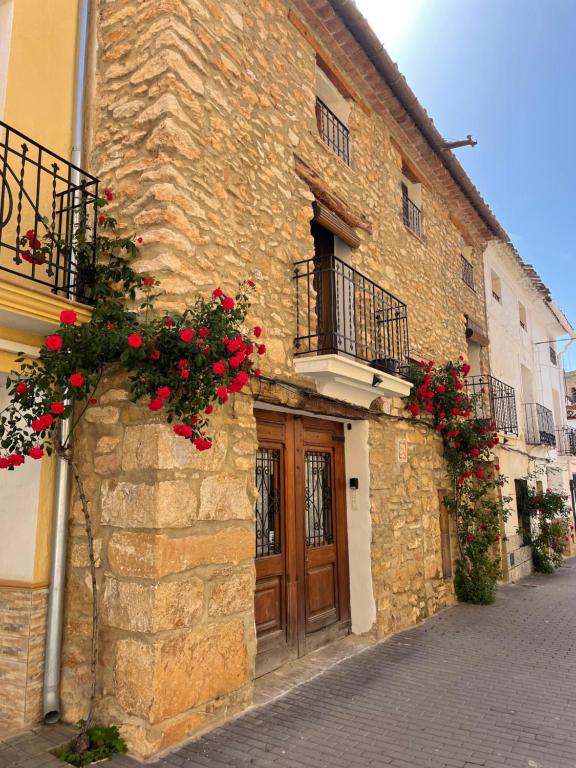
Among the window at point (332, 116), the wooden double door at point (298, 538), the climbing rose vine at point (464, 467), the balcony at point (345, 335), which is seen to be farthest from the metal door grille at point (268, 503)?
the window at point (332, 116)

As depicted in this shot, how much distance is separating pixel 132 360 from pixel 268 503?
2272 mm

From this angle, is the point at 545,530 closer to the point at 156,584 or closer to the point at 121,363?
the point at 156,584

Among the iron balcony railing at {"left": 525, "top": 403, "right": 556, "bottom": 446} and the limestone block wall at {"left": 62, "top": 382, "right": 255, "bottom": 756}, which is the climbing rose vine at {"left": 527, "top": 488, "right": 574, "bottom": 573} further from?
the limestone block wall at {"left": 62, "top": 382, "right": 255, "bottom": 756}

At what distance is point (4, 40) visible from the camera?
4.05 meters

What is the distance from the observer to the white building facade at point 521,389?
→ 11330 mm

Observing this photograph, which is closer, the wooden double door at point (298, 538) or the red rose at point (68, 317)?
the red rose at point (68, 317)

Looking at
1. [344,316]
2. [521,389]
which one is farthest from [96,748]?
[521,389]

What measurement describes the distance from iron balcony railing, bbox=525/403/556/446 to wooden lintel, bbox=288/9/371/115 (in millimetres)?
8985

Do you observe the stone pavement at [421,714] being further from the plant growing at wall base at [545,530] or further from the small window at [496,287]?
Answer: the small window at [496,287]

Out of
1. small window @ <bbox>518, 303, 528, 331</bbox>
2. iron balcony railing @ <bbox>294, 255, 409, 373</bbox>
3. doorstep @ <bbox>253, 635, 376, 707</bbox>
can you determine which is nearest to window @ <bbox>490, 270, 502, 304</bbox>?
small window @ <bbox>518, 303, 528, 331</bbox>

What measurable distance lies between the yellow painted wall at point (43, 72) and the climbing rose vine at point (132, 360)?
0.92 m

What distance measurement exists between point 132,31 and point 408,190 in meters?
5.55

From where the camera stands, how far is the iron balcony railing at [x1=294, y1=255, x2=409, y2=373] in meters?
5.30

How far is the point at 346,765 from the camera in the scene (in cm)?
335
